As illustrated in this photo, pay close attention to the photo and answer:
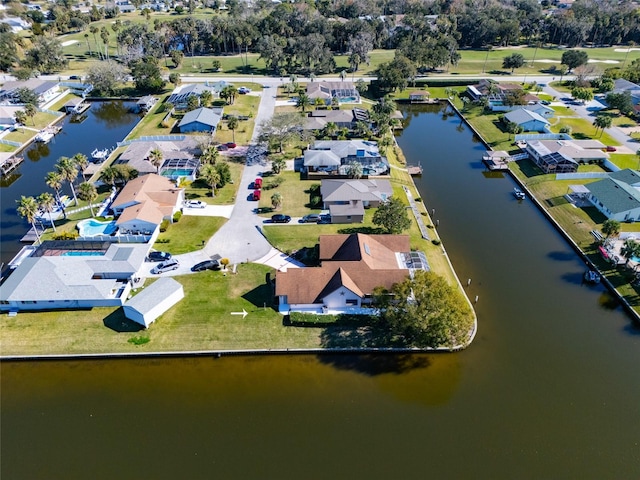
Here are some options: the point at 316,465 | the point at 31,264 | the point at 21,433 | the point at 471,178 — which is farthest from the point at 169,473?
the point at 471,178

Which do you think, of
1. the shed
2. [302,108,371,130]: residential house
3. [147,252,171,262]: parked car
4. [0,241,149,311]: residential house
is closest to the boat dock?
[0,241,149,311]: residential house

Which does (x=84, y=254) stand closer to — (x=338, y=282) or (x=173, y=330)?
(x=173, y=330)

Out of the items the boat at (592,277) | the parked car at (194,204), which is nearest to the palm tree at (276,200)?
the parked car at (194,204)

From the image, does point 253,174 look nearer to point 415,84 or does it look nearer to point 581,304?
point 581,304

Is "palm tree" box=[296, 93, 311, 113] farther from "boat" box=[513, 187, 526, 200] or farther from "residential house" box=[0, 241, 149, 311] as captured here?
"residential house" box=[0, 241, 149, 311]

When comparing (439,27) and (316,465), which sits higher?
(439,27)

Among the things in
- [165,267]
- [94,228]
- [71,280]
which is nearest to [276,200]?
[165,267]

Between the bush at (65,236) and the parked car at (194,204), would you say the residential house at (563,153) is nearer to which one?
the parked car at (194,204)
